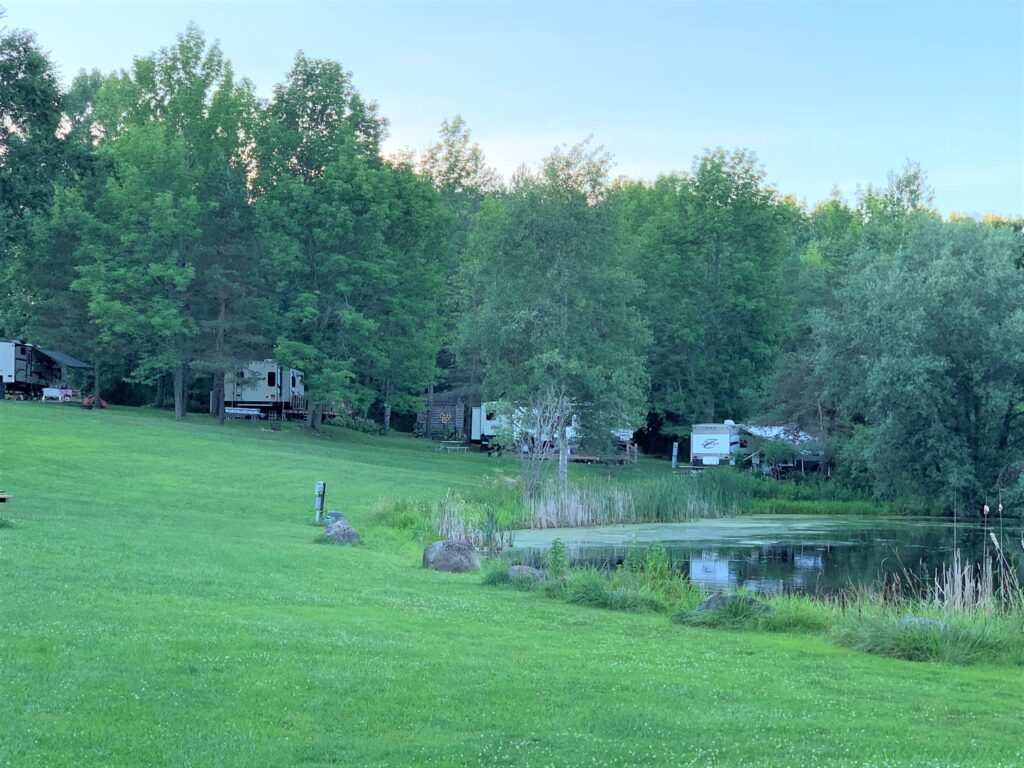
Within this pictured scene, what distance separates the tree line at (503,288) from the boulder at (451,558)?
23.8 meters

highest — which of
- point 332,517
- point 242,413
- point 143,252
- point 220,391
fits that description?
point 143,252

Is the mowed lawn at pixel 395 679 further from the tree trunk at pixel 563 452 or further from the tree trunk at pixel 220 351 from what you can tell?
the tree trunk at pixel 220 351

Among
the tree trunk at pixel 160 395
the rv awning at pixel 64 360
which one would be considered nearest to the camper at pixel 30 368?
the rv awning at pixel 64 360

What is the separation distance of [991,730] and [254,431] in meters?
41.6

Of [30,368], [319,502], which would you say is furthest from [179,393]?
[319,502]

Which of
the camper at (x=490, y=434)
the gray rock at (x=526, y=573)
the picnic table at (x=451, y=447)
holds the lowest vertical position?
the gray rock at (x=526, y=573)

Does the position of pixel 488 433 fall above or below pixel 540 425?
below

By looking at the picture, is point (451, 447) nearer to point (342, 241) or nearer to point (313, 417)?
point (313, 417)

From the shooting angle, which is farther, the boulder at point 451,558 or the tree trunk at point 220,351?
the tree trunk at point 220,351

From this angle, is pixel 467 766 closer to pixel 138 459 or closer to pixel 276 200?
pixel 138 459

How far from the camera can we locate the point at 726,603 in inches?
520

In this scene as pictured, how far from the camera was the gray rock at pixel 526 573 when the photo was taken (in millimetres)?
15336

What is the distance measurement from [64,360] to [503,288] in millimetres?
27982

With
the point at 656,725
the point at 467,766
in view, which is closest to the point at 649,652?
the point at 656,725
